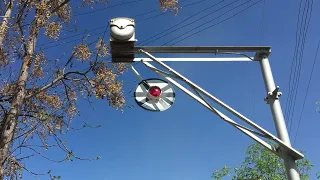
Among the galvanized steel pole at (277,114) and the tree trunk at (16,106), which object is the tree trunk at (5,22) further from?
the galvanized steel pole at (277,114)

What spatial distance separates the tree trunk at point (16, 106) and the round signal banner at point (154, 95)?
3.48m

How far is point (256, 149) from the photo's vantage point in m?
23.6

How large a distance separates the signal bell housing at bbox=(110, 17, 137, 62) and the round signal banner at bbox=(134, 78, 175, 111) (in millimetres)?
586

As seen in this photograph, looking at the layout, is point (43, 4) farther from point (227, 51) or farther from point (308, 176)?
point (308, 176)

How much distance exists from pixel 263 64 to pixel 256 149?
1967 cm

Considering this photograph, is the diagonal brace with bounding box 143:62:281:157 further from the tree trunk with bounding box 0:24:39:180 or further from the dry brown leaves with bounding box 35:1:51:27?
the dry brown leaves with bounding box 35:1:51:27

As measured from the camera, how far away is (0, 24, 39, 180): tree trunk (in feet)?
23.5

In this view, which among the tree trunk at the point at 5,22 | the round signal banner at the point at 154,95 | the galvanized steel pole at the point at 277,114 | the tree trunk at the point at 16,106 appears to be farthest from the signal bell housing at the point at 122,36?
the tree trunk at the point at 5,22

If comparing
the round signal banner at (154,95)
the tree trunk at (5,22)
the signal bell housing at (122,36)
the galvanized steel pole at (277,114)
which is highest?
the tree trunk at (5,22)

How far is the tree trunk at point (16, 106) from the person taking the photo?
23.5ft

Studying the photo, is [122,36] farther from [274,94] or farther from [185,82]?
[274,94]

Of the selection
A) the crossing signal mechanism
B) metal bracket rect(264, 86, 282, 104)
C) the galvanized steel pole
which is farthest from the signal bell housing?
metal bracket rect(264, 86, 282, 104)

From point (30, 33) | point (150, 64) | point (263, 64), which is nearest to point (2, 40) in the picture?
point (30, 33)

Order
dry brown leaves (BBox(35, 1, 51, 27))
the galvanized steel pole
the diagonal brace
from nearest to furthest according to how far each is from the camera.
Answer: the galvanized steel pole, the diagonal brace, dry brown leaves (BBox(35, 1, 51, 27))
